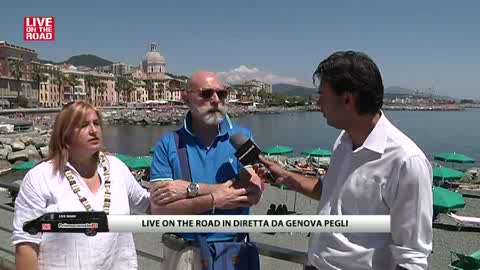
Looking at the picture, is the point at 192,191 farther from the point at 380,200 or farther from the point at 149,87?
the point at 149,87

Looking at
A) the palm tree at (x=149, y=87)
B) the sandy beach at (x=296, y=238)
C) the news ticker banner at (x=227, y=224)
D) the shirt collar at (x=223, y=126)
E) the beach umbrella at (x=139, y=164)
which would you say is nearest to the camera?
the news ticker banner at (x=227, y=224)

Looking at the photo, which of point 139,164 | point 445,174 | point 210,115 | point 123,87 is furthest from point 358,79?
point 123,87

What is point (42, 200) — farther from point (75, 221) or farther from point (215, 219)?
point (215, 219)

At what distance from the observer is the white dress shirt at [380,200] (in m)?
1.67

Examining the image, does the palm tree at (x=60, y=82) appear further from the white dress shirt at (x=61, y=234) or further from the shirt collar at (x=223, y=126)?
the white dress shirt at (x=61, y=234)

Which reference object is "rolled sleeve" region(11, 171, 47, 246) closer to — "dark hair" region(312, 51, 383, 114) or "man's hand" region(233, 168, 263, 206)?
"man's hand" region(233, 168, 263, 206)

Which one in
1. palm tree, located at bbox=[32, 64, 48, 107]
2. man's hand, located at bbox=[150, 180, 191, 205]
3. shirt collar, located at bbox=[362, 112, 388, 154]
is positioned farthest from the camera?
palm tree, located at bbox=[32, 64, 48, 107]

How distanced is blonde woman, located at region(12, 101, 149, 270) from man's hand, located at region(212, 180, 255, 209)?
47 centimetres

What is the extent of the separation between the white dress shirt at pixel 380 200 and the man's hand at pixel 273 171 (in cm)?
37

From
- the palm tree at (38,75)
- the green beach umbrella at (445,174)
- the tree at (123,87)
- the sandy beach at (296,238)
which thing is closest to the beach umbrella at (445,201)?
the sandy beach at (296,238)

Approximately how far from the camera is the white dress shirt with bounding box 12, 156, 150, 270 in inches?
81.1

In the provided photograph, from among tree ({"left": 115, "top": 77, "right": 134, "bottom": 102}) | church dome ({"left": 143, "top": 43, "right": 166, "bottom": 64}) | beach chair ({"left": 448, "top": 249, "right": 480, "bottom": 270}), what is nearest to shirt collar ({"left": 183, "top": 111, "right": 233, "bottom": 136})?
beach chair ({"left": 448, "top": 249, "right": 480, "bottom": 270})

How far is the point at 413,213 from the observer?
1.67 m

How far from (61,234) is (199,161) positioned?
0.77 metres
